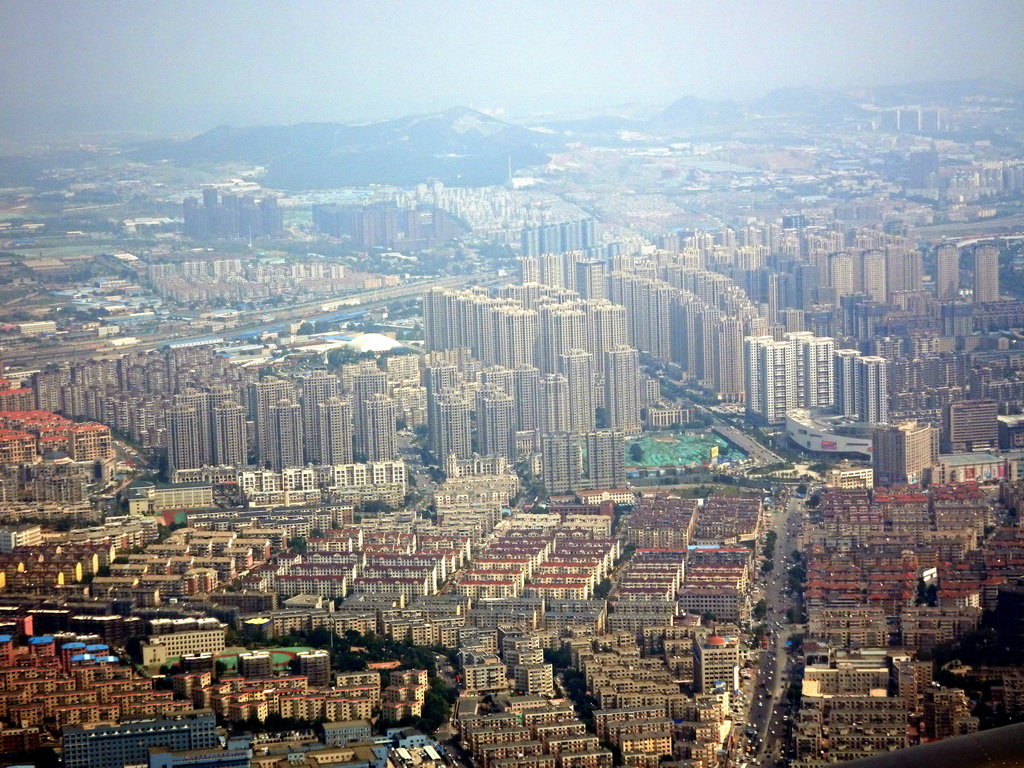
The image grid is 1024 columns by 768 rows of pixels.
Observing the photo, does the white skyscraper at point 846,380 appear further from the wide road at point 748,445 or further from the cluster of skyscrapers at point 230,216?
the cluster of skyscrapers at point 230,216

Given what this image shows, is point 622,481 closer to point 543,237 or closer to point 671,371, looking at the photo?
point 671,371

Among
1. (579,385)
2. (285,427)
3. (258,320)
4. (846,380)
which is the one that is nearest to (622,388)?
(579,385)

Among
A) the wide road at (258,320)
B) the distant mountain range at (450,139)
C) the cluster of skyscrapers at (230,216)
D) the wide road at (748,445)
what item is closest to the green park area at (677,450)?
the wide road at (748,445)

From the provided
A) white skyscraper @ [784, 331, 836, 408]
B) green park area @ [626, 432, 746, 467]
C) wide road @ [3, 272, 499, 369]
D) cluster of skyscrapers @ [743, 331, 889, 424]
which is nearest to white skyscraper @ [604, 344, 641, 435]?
green park area @ [626, 432, 746, 467]

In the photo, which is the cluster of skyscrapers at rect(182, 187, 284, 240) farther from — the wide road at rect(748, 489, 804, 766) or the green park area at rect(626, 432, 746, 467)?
the wide road at rect(748, 489, 804, 766)

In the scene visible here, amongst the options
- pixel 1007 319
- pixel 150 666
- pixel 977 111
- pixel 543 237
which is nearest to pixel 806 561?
pixel 150 666
